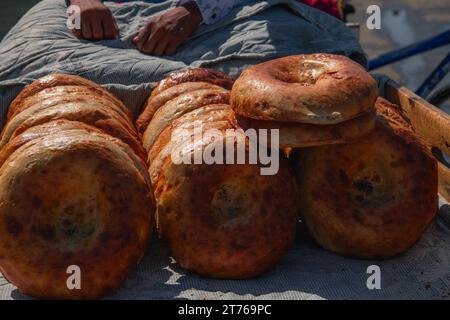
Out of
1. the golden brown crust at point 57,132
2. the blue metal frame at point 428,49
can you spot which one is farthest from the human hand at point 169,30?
the golden brown crust at point 57,132

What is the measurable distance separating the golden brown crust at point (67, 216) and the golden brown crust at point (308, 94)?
1.65 ft

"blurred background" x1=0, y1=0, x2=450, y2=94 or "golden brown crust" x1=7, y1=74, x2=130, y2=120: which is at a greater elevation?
"golden brown crust" x1=7, y1=74, x2=130, y2=120

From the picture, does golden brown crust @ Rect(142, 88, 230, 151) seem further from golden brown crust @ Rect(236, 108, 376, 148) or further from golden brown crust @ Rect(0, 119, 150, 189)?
golden brown crust @ Rect(236, 108, 376, 148)

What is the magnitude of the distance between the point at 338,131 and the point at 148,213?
0.72 meters

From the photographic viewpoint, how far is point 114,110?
2889 mm

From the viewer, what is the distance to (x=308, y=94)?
7.06 feet

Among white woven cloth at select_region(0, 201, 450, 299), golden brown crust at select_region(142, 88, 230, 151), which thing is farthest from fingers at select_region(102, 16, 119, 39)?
white woven cloth at select_region(0, 201, 450, 299)

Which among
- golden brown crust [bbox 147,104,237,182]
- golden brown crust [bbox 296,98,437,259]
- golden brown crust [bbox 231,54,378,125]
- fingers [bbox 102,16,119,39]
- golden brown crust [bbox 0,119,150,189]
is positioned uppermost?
golden brown crust [bbox 231,54,378,125]

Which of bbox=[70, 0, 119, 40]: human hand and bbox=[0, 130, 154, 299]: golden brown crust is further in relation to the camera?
bbox=[70, 0, 119, 40]: human hand

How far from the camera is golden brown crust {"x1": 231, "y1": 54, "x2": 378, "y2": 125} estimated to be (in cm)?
213

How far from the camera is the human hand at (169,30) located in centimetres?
407

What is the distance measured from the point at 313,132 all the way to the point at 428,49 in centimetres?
321

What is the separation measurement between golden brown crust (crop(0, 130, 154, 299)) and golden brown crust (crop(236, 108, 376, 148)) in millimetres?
509
